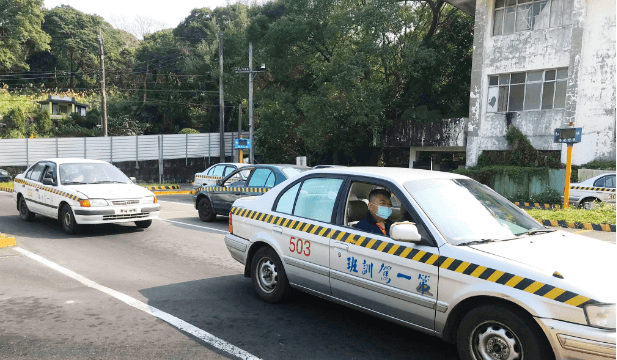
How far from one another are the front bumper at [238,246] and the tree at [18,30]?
176ft

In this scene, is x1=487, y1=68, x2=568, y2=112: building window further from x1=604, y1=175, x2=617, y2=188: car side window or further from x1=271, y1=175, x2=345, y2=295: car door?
x1=271, y1=175, x2=345, y2=295: car door

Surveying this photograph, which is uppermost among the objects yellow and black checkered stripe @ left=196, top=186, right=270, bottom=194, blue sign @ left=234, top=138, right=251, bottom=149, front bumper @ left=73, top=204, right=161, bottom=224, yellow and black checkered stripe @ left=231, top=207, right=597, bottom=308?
blue sign @ left=234, top=138, right=251, bottom=149

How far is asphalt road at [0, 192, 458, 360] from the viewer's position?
13.9ft

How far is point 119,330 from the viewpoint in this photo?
468 centimetres

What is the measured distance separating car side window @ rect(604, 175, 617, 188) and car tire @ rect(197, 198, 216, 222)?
39.3 ft

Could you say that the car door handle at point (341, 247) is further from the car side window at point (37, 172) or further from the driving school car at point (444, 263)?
the car side window at point (37, 172)

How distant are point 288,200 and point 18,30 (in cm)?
5520

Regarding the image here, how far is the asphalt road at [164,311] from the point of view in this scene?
425 centimetres

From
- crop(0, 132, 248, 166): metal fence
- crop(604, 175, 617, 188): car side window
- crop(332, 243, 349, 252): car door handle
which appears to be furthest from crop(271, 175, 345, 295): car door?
crop(0, 132, 248, 166): metal fence

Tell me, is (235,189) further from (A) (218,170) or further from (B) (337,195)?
(A) (218,170)

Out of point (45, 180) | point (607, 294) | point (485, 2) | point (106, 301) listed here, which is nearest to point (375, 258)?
point (607, 294)

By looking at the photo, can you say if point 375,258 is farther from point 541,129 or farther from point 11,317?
point 541,129

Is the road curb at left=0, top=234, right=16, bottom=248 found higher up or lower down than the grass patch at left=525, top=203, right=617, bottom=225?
lower down

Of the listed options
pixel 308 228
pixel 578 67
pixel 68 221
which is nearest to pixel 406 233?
pixel 308 228
